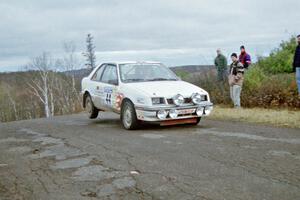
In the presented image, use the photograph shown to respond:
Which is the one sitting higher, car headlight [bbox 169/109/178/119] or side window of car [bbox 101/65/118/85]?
side window of car [bbox 101/65/118/85]

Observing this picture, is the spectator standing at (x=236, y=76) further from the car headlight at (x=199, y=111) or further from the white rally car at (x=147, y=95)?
the car headlight at (x=199, y=111)

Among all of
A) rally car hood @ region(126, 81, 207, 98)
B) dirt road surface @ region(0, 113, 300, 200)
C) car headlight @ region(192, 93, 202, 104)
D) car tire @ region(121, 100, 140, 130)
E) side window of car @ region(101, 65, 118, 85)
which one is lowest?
dirt road surface @ region(0, 113, 300, 200)

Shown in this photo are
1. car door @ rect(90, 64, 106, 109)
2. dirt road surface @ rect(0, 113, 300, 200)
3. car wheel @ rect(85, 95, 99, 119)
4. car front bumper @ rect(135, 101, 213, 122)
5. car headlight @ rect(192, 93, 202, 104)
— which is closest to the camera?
dirt road surface @ rect(0, 113, 300, 200)

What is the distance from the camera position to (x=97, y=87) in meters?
11.2

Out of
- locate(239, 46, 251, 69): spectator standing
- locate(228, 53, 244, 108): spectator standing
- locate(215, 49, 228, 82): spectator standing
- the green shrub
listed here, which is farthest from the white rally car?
the green shrub

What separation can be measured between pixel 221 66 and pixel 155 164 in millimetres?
10682

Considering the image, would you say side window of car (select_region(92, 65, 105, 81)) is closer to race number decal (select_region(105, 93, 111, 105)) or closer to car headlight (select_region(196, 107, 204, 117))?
race number decal (select_region(105, 93, 111, 105))

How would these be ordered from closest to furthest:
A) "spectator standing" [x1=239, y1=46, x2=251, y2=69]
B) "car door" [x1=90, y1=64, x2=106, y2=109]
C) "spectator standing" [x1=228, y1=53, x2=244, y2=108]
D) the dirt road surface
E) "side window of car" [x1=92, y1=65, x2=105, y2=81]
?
the dirt road surface
"car door" [x1=90, y1=64, x2=106, y2=109]
"side window of car" [x1=92, y1=65, x2=105, y2=81]
"spectator standing" [x1=228, y1=53, x2=244, y2=108]
"spectator standing" [x1=239, y1=46, x2=251, y2=69]

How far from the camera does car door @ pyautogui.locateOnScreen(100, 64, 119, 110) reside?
10.2 metres

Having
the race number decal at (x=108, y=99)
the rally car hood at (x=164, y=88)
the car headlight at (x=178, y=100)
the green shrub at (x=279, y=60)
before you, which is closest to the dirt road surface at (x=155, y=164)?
the car headlight at (x=178, y=100)

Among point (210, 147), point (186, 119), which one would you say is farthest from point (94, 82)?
point (210, 147)

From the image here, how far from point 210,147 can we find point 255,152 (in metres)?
0.79

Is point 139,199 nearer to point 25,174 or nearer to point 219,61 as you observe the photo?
point 25,174

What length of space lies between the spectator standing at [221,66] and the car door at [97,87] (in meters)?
5.81
